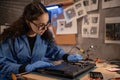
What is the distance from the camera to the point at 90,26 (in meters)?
1.78

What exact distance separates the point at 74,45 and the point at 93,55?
0.84 ft

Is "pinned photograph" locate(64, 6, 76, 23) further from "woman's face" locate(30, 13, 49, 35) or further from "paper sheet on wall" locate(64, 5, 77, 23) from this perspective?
"woman's face" locate(30, 13, 49, 35)

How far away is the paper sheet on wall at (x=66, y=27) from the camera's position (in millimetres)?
1911

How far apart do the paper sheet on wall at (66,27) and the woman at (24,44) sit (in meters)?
0.55

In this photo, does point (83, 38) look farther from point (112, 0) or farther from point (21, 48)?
point (21, 48)

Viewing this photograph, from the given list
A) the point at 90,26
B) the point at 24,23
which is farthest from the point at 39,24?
the point at 90,26

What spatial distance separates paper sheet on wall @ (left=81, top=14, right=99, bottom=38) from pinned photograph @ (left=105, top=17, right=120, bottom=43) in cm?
11

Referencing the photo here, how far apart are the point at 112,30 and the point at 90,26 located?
0.25 m

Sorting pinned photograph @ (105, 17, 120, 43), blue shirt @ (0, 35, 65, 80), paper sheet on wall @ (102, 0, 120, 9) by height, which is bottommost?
blue shirt @ (0, 35, 65, 80)

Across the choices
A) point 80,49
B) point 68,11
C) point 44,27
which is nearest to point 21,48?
point 44,27

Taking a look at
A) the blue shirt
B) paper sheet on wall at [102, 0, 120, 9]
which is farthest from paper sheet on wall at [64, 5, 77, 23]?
the blue shirt

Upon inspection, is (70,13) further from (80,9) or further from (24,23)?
(24,23)

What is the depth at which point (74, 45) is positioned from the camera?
1924 mm

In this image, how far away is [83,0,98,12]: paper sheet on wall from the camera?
1.73 meters
